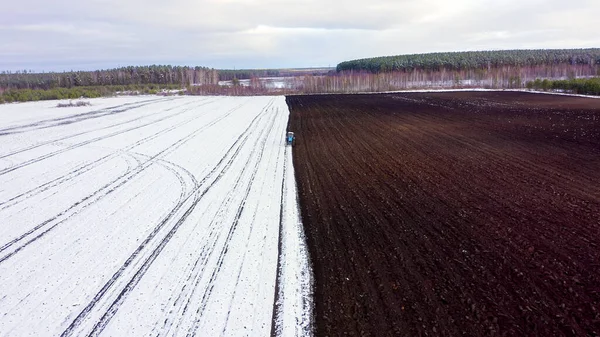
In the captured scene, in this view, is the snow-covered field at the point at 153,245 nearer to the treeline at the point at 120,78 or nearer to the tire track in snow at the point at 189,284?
the tire track in snow at the point at 189,284

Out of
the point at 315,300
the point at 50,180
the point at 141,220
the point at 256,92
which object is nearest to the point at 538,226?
the point at 315,300

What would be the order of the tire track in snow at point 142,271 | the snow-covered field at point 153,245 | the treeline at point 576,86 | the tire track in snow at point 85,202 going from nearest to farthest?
the tire track in snow at point 142,271 < the snow-covered field at point 153,245 < the tire track in snow at point 85,202 < the treeline at point 576,86

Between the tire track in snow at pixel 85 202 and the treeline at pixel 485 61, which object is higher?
the treeline at pixel 485 61

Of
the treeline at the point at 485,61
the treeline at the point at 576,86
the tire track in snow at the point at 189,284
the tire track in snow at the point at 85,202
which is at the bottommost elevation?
the tire track in snow at the point at 189,284

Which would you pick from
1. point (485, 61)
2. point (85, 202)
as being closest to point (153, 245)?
point (85, 202)

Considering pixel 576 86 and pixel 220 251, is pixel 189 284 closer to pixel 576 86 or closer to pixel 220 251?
pixel 220 251

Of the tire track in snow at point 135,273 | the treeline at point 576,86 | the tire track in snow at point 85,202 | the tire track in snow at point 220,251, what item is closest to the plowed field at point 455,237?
the tire track in snow at point 220,251
